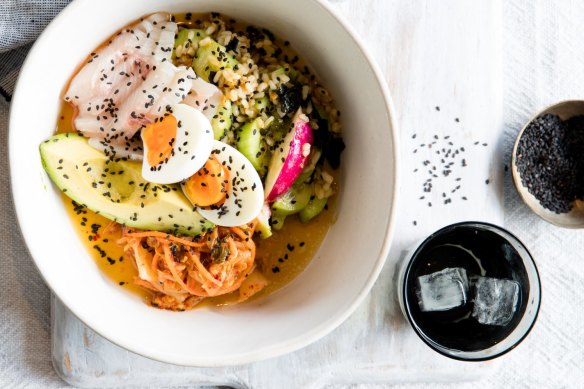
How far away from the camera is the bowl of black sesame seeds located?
1.95m

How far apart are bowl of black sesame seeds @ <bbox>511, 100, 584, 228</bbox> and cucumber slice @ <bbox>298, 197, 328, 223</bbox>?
61 centimetres

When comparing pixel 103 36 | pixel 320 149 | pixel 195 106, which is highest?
pixel 103 36

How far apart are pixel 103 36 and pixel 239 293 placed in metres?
0.72

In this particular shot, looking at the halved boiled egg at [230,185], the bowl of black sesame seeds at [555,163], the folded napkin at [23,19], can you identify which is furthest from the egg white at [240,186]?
the bowl of black sesame seeds at [555,163]

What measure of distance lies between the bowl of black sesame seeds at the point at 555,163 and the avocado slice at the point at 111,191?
3.20 feet

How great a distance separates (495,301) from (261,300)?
622 millimetres

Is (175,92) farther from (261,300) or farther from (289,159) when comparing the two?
(261,300)

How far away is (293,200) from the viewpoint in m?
1.67

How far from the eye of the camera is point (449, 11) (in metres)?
1.85

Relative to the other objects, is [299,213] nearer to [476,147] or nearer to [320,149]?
[320,149]

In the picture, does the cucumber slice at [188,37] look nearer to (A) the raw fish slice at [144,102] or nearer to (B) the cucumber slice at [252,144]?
(A) the raw fish slice at [144,102]

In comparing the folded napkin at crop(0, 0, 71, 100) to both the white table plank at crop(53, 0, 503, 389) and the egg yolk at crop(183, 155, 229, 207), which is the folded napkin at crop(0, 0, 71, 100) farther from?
the white table plank at crop(53, 0, 503, 389)

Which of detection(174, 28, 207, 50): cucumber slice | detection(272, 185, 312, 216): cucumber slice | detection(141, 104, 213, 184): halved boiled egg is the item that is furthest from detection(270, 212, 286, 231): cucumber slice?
detection(174, 28, 207, 50): cucumber slice

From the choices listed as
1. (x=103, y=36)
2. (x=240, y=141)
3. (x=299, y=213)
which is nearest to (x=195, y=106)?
(x=240, y=141)
